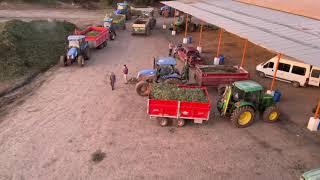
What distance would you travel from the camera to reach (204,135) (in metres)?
13.2

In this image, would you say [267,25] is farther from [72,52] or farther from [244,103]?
[72,52]

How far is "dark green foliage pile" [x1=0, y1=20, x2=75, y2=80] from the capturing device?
1939 centimetres

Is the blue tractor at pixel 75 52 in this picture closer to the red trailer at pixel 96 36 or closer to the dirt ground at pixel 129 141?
the red trailer at pixel 96 36

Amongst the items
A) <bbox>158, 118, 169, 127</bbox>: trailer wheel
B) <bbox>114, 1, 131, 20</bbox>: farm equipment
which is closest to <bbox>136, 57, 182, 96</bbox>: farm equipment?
<bbox>158, 118, 169, 127</bbox>: trailer wheel

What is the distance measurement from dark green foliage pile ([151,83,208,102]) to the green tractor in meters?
1.12

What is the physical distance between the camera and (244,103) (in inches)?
529

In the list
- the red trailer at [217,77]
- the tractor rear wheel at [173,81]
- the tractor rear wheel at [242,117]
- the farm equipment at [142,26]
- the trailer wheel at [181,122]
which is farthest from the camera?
the farm equipment at [142,26]

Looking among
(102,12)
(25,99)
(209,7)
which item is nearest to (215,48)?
(209,7)

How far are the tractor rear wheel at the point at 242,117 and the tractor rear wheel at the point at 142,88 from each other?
525 centimetres

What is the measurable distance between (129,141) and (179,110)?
2.58m

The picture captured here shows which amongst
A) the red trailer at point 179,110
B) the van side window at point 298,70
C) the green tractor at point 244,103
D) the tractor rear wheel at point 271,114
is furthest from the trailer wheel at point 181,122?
the van side window at point 298,70

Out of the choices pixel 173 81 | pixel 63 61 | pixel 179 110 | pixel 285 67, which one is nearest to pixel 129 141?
pixel 179 110

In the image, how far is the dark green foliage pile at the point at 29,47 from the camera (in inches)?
763

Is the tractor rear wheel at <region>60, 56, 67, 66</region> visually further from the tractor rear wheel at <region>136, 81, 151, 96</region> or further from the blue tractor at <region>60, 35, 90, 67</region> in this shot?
the tractor rear wheel at <region>136, 81, 151, 96</region>
